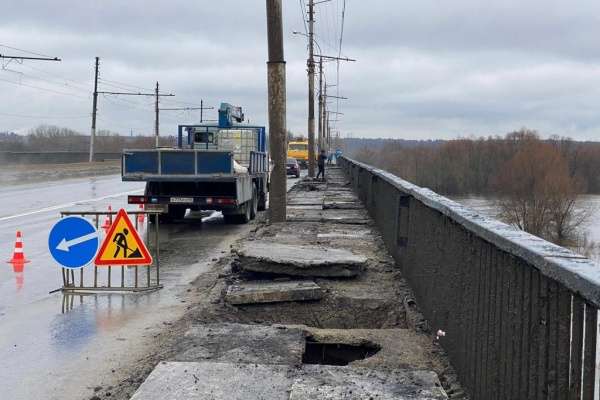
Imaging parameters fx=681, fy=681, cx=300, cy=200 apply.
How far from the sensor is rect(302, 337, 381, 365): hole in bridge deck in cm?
612

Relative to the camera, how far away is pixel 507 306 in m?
3.71

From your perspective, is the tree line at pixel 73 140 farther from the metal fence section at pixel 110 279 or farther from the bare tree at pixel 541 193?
the metal fence section at pixel 110 279

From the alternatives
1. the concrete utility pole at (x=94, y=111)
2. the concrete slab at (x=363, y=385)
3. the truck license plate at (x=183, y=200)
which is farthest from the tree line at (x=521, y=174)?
the concrete slab at (x=363, y=385)

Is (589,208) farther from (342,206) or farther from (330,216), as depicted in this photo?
(330,216)

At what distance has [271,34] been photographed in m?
13.8

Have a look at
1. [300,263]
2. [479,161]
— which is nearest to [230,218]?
[300,263]

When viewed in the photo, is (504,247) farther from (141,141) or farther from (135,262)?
(141,141)

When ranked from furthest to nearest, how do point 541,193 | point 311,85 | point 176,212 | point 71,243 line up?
point 541,193 → point 311,85 → point 176,212 → point 71,243

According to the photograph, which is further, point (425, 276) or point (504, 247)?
point (425, 276)

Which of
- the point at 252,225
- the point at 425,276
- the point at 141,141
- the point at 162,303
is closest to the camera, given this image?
the point at 425,276

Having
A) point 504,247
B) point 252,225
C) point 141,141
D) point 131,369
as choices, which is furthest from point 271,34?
point 141,141

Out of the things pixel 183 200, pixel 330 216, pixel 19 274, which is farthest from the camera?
pixel 330 216

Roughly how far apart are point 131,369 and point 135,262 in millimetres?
3190

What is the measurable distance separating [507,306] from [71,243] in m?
6.23
